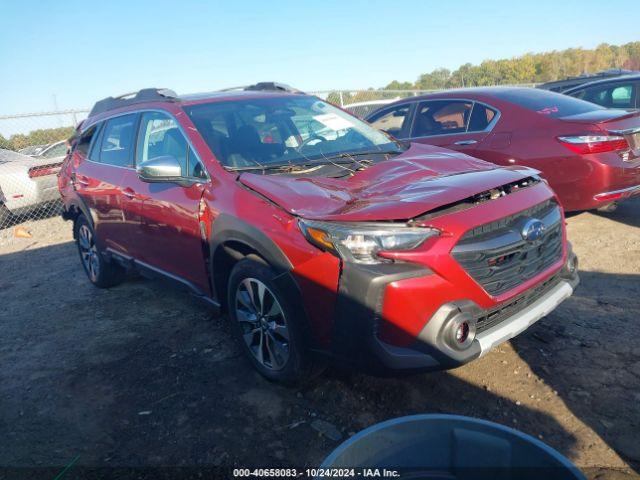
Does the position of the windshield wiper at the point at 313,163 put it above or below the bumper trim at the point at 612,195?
above

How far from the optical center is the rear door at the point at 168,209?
3.49 metres

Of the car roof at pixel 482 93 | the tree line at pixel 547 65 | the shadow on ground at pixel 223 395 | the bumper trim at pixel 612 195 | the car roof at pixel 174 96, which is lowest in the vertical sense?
the shadow on ground at pixel 223 395

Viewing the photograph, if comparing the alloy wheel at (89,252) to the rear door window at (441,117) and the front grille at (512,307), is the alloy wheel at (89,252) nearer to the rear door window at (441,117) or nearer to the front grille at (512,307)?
the rear door window at (441,117)

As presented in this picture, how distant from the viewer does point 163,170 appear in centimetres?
340

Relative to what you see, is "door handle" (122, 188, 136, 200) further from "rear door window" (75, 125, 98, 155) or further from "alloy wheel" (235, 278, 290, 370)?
"alloy wheel" (235, 278, 290, 370)

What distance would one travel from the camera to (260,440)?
270 cm

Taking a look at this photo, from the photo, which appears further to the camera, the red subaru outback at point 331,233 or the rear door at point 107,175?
the rear door at point 107,175

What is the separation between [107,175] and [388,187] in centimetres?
299

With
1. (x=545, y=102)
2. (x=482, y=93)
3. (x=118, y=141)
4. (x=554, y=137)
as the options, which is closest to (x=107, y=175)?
(x=118, y=141)

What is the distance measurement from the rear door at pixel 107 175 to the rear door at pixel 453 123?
3345 millimetres

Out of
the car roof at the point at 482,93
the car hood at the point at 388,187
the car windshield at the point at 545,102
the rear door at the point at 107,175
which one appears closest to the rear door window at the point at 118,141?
the rear door at the point at 107,175

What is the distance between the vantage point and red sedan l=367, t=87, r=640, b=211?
194 inches

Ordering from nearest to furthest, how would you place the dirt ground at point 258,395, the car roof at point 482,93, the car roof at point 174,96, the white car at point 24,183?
the dirt ground at point 258,395
the car roof at point 174,96
the car roof at point 482,93
the white car at point 24,183

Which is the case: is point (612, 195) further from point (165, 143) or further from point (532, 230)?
point (165, 143)
